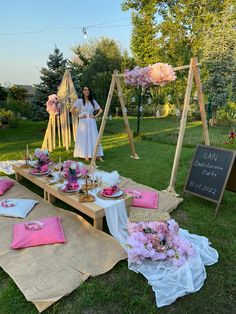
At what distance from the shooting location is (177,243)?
2.55 metres

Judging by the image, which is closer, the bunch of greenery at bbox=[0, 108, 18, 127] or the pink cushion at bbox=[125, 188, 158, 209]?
the pink cushion at bbox=[125, 188, 158, 209]

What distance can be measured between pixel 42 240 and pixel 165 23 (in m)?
20.0

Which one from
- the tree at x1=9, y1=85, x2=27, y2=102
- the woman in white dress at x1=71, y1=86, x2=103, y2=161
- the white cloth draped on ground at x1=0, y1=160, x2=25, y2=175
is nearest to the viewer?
the white cloth draped on ground at x1=0, y1=160, x2=25, y2=175

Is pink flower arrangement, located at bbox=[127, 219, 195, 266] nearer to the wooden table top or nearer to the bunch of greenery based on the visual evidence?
the wooden table top

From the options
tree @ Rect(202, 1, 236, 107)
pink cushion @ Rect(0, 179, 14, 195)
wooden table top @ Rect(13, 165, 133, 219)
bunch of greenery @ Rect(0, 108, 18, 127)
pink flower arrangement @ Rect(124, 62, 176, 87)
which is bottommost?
pink cushion @ Rect(0, 179, 14, 195)

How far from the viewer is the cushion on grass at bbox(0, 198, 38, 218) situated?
345 centimetres

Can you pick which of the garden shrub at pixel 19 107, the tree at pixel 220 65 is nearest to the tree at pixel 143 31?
the tree at pixel 220 65

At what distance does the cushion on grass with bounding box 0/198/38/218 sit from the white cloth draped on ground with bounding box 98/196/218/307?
1396 mm

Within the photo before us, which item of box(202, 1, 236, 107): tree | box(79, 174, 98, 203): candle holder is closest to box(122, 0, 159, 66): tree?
box(202, 1, 236, 107): tree

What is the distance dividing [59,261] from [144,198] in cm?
178

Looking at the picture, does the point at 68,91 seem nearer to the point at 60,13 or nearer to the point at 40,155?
the point at 40,155

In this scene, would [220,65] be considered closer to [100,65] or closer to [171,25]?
[100,65]

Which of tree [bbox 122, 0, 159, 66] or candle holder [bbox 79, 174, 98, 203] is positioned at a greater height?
tree [bbox 122, 0, 159, 66]

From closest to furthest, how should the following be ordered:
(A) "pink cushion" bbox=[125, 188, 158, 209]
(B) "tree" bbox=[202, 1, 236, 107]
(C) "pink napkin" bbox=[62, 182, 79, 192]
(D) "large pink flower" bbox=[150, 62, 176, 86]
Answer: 1. (C) "pink napkin" bbox=[62, 182, 79, 192]
2. (A) "pink cushion" bbox=[125, 188, 158, 209]
3. (D) "large pink flower" bbox=[150, 62, 176, 86]
4. (B) "tree" bbox=[202, 1, 236, 107]
